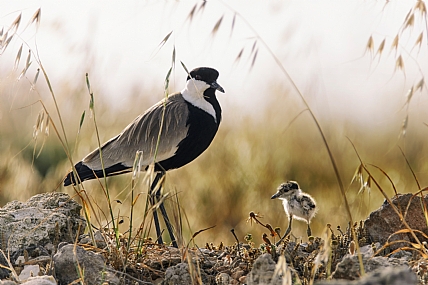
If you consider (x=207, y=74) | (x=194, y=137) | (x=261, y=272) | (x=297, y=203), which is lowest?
(x=261, y=272)

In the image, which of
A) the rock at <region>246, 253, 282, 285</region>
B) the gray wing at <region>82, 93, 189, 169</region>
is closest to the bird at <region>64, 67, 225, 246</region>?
the gray wing at <region>82, 93, 189, 169</region>

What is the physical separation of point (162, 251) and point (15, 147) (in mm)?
3893

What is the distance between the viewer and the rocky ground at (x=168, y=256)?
2834 mm

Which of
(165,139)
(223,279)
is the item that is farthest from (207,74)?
(223,279)

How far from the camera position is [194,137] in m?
4.79

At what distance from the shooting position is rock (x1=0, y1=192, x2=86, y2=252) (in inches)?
138

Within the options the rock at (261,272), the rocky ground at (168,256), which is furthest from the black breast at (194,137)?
the rock at (261,272)

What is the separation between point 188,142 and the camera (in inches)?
188

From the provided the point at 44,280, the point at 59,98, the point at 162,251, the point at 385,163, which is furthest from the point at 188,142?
the point at 385,163

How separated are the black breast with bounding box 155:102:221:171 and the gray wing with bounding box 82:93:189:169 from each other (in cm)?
4

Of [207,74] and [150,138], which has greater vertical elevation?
[207,74]

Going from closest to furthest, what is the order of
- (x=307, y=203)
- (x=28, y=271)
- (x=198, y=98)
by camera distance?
(x=28, y=271), (x=307, y=203), (x=198, y=98)

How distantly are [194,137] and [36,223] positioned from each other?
4.91 ft

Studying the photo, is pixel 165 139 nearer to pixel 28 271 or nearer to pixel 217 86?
pixel 217 86
